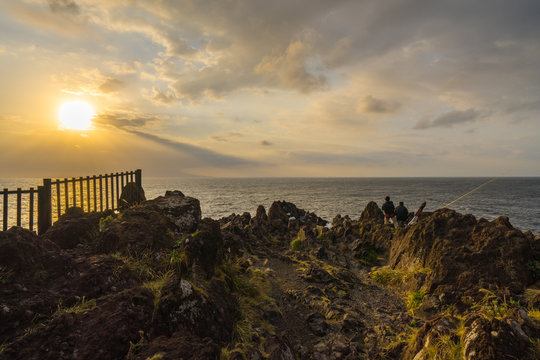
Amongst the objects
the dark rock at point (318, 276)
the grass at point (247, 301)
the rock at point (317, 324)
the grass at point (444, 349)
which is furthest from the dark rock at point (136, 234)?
the grass at point (444, 349)

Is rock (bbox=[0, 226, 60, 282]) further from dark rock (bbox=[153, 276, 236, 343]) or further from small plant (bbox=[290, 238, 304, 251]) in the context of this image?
small plant (bbox=[290, 238, 304, 251])

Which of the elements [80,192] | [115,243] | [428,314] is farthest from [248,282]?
[80,192]

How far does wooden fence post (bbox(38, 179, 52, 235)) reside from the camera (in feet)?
37.0

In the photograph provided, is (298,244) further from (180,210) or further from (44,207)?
(44,207)

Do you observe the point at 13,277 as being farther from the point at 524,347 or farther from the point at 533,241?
the point at 533,241

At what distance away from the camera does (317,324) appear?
23.0 feet

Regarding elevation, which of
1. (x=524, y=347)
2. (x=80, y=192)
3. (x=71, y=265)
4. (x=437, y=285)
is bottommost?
(x=437, y=285)

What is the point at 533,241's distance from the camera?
30.1 feet

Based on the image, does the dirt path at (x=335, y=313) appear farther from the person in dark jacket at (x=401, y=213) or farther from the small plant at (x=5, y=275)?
the person in dark jacket at (x=401, y=213)

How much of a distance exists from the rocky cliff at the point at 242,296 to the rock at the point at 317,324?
34 millimetres

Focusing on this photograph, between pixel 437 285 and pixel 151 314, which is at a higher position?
pixel 151 314

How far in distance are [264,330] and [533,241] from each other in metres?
10.2

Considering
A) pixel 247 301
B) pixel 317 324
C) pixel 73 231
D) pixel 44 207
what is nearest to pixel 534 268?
pixel 317 324

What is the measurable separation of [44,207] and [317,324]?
489 inches
